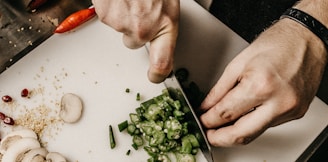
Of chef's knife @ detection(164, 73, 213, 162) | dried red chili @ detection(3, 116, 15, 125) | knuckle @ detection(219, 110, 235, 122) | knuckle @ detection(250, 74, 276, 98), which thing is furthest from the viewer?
dried red chili @ detection(3, 116, 15, 125)

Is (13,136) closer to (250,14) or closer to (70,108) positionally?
(70,108)

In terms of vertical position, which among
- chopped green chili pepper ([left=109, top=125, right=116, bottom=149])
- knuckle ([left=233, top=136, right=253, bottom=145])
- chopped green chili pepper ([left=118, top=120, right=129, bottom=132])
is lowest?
chopped green chili pepper ([left=109, top=125, right=116, bottom=149])

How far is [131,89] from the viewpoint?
1.79 metres

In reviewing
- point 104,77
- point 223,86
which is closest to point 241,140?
point 223,86

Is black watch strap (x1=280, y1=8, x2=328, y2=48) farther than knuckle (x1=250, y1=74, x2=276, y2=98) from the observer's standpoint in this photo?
Yes

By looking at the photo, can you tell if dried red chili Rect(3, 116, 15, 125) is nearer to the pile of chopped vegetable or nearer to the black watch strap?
the pile of chopped vegetable

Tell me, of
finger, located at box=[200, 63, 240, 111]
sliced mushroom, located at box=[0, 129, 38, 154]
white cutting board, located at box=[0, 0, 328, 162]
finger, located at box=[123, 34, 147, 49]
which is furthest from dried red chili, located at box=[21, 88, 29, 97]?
finger, located at box=[200, 63, 240, 111]

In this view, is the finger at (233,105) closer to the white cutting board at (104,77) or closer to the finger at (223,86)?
the finger at (223,86)

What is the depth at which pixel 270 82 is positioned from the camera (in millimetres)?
1236

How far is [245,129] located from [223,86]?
0.15 metres

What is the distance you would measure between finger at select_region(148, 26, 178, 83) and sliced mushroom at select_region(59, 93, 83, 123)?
44cm

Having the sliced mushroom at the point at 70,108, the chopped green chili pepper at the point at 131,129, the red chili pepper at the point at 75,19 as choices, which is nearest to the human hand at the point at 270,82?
the chopped green chili pepper at the point at 131,129

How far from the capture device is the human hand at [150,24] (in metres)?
1.38

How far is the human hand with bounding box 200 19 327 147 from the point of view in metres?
1.25
